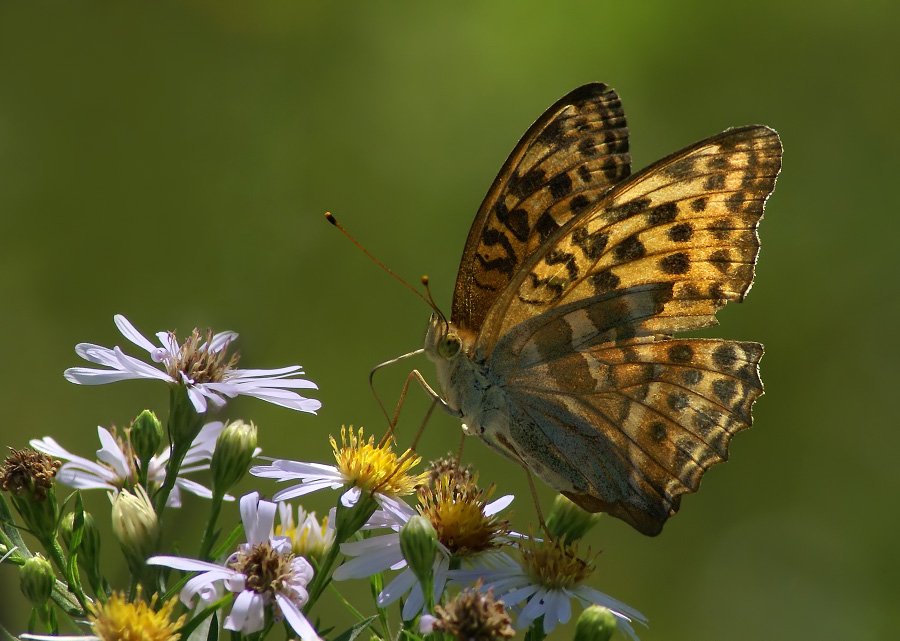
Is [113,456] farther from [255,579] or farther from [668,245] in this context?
[668,245]

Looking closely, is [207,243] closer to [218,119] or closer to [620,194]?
[218,119]

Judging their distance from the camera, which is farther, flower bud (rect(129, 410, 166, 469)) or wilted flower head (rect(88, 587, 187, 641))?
flower bud (rect(129, 410, 166, 469))

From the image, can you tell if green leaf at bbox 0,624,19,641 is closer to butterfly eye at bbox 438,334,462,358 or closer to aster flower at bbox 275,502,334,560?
aster flower at bbox 275,502,334,560

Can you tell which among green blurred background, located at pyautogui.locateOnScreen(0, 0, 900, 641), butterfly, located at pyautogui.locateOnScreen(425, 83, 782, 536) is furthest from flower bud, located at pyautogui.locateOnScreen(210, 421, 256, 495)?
green blurred background, located at pyautogui.locateOnScreen(0, 0, 900, 641)

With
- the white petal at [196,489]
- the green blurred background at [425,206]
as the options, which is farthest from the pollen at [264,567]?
the green blurred background at [425,206]

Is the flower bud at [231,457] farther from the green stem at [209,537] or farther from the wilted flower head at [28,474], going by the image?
the wilted flower head at [28,474]

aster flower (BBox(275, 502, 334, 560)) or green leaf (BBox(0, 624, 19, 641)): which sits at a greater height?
green leaf (BBox(0, 624, 19, 641))
